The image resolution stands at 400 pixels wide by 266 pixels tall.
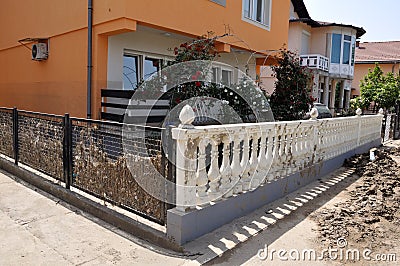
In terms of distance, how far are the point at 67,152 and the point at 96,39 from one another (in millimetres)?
4058

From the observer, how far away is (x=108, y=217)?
405cm

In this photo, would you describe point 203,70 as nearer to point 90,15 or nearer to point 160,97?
point 160,97

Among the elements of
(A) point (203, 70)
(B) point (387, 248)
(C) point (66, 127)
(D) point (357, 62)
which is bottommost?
(B) point (387, 248)

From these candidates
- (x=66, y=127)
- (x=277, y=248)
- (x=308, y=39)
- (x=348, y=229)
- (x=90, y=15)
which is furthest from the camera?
(x=308, y=39)

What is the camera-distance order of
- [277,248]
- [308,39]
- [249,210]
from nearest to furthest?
[277,248] → [249,210] → [308,39]

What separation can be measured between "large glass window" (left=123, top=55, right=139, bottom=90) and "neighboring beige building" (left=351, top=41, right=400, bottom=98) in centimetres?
2711

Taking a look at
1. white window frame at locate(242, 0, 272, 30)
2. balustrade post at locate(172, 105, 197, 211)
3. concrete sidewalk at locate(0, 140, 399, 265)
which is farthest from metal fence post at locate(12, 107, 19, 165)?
white window frame at locate(242, 0, 272, 30)

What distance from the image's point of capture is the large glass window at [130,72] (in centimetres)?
923

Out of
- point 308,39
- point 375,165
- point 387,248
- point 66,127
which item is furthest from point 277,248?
point 308,39

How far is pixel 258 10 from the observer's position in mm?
12547

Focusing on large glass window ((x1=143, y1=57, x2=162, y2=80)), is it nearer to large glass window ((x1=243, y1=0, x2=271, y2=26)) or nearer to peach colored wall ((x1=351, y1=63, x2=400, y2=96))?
large glass window ((x1=243, y1=0, x2=271, y2=26))

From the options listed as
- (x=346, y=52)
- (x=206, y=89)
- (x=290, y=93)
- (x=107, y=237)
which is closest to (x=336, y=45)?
(x=346, y=52)

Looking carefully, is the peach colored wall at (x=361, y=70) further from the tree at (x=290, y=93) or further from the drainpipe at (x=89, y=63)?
the drainpipe at (x=89, y=63)

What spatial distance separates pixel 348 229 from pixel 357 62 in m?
31.5
